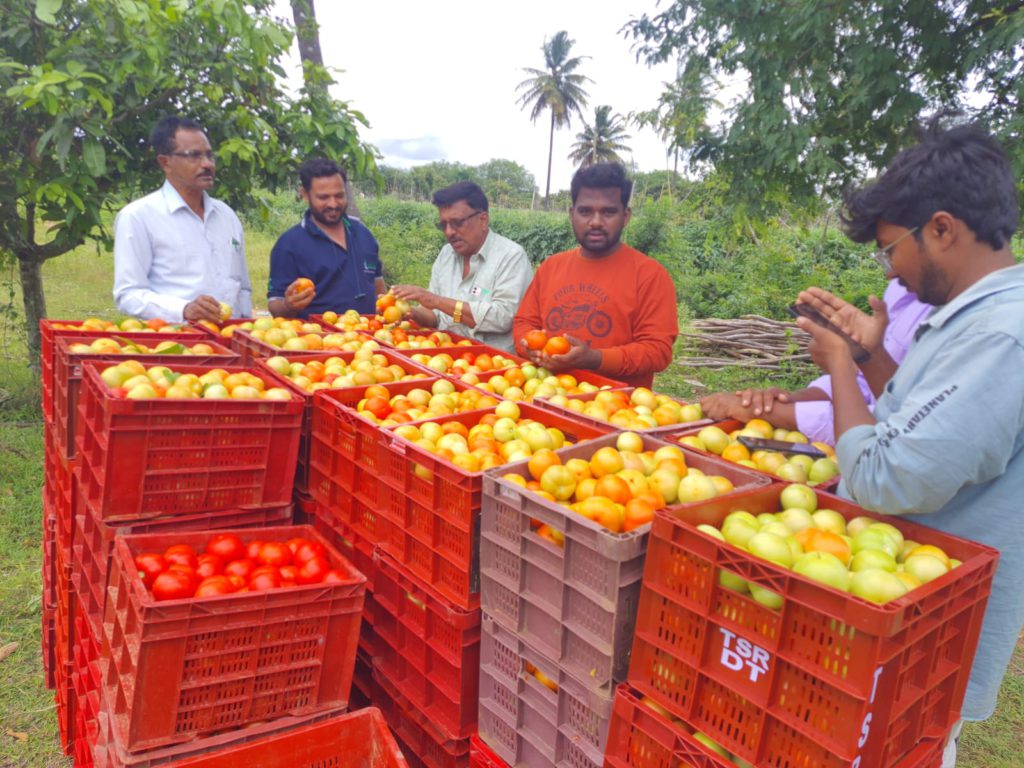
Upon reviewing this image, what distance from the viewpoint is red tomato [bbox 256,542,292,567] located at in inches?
99.3

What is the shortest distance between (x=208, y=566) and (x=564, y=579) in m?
1.31

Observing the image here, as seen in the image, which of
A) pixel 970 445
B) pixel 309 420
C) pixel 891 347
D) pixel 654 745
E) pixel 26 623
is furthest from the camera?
pixel 26 623

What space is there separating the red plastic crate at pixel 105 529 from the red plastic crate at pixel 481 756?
1240 mm

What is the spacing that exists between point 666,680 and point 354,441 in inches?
60.0

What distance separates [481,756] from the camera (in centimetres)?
223

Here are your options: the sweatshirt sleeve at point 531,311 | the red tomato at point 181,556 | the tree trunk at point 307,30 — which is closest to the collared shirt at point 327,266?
the sweatshirt sleeve at point 531,311

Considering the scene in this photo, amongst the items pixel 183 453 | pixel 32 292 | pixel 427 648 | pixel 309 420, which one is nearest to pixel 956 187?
pixel 427 648

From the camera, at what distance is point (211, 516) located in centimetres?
278

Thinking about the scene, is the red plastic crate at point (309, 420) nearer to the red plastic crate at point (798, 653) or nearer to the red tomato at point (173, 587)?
the red tomato at point (173, 587)

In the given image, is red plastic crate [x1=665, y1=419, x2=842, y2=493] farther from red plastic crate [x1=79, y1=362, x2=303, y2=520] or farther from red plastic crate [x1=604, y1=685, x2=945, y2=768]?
red plastic crate [x1=79, y1=362, x2=303, y2=520]

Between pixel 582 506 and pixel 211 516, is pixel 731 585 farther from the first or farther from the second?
pixel 211 516

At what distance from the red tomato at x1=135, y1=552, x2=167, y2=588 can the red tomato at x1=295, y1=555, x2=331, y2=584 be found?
455mm

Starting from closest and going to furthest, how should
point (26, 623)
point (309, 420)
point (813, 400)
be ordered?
point (813, 400)
point (309, 420)
point (26, 623)

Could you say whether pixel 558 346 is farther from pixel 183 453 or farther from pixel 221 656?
pixel 221 656
